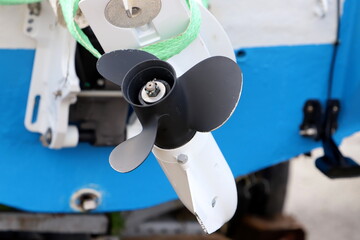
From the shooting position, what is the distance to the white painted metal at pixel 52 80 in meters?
1.80

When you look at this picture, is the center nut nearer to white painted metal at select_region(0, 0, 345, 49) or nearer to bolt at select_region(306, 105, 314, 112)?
white painted metal at select_region(0, 0, 345, 49)

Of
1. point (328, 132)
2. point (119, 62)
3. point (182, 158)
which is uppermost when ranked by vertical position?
point (119, 62)

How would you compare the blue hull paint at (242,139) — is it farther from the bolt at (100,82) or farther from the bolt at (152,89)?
the bolt at (152,89)

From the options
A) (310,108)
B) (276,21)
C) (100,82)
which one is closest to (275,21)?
(276,21)

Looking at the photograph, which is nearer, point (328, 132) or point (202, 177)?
point (202, 177)

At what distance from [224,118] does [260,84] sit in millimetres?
698

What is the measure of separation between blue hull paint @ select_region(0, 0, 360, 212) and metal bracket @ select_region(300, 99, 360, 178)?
3 cm

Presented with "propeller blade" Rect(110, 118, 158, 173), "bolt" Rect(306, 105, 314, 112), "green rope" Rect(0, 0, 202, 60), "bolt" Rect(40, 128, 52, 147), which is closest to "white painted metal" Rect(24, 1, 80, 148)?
"bolt" Rect(40, 128, 52, 147)

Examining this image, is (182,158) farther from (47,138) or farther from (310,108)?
(310,108)

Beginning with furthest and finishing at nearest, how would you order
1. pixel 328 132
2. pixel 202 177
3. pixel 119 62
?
pixel 328 132, pixel 202 177, pixel 119 62

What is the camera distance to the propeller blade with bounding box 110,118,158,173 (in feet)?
4.45

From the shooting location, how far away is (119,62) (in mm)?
1431

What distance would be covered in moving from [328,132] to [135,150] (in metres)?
0.95

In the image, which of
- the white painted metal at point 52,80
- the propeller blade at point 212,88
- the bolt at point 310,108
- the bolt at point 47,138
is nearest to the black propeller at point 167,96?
the propeller blade at point 212,88
